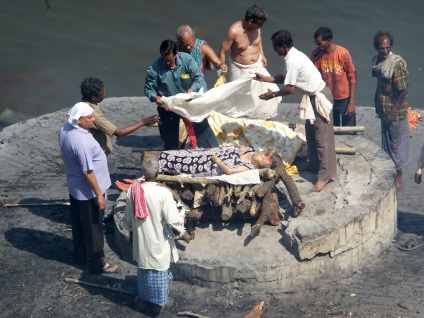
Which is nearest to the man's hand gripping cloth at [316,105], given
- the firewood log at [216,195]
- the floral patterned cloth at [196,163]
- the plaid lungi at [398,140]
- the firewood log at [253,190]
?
the floral patterned cloth at [196,163]

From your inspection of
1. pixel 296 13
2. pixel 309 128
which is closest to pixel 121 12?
pixel 296 13

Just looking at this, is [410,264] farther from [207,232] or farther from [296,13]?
[296,13]

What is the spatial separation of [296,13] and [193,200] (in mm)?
13726

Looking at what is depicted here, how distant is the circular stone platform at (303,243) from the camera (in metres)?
8.02

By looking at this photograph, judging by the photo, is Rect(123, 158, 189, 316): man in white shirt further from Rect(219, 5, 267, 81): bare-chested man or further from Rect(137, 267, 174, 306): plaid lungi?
Rect(219, 5, 267, 81): bare-chested man

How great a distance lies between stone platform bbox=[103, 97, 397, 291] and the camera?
8.02m

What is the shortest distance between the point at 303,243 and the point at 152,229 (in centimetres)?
176

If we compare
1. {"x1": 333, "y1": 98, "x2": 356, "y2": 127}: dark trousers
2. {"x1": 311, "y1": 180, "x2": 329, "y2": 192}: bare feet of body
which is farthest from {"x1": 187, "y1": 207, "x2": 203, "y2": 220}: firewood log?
{"x1": 333, "y1": 98, "x2": 356, "y2": 127}: dark trousers

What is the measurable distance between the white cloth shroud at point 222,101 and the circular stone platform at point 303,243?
1.21m

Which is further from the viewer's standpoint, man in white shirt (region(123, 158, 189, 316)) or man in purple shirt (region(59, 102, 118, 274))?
man in purple shirt (region(59, 102, 118, 274))

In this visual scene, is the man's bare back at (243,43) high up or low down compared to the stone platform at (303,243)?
up

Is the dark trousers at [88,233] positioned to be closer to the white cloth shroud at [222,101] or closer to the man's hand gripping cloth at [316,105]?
the white cloth shroud at [222,101]

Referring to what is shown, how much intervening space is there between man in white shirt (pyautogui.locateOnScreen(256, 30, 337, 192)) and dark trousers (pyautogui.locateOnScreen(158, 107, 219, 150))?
3.26 feet

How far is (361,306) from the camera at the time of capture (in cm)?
789
